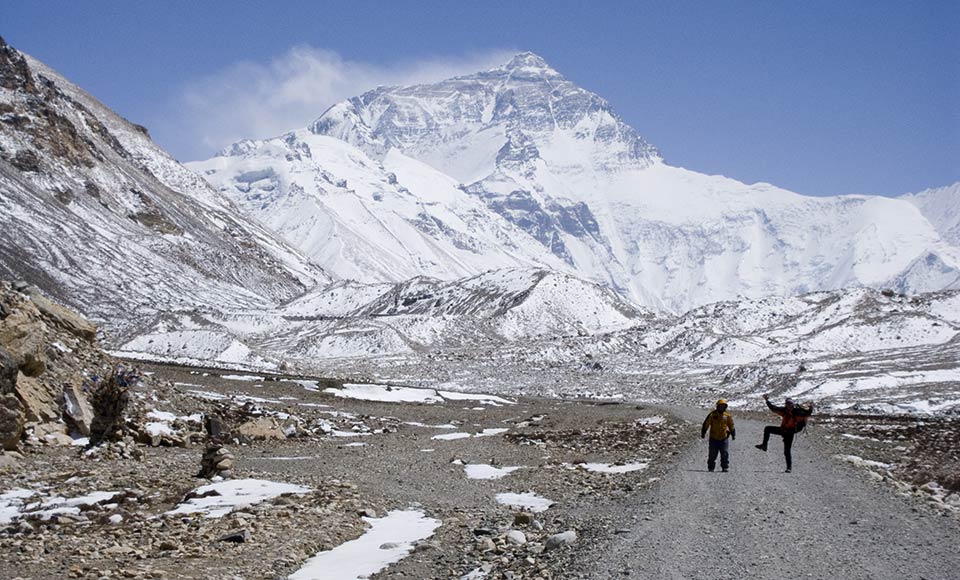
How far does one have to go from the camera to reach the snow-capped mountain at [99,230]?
132m

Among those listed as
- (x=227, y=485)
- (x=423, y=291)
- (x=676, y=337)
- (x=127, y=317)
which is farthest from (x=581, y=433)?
(x=423, y=291)

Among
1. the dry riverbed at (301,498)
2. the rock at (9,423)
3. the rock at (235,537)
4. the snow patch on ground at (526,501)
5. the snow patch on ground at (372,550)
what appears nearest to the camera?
the snow patch on ground at (372,550)

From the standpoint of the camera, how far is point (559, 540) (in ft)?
38.3

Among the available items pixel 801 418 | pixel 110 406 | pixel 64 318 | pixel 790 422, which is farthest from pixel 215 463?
pixel 64 318

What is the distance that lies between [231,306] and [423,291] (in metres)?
37.0

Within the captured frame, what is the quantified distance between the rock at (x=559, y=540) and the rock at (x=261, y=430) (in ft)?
58.1

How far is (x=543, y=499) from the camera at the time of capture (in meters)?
17.0

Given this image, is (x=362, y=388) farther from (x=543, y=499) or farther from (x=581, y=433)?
(x=543, y=499)

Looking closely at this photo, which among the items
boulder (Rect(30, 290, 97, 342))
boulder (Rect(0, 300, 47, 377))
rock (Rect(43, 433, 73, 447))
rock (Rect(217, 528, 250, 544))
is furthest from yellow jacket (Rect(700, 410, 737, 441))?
boulder (Rect(30, 290, 97, 342))

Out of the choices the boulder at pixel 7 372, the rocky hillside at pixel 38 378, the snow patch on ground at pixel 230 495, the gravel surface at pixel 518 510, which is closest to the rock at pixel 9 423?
the rocky hillside at pixel 38 378

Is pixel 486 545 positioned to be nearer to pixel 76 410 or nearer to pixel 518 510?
pixel 518 510

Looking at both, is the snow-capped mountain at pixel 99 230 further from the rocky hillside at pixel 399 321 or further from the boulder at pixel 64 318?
the boulder at pixel 64 318

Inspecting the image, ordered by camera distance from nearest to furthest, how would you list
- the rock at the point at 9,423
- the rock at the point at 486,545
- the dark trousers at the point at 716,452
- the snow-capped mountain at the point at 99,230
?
the rock at the point at 486,545
the rock at the point at 9,423
the dark trousers at the point at 716,452
the snow-capped mountain at the point at 99,230

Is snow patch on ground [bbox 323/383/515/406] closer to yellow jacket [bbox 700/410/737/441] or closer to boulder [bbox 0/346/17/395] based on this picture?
boulder [bbox 0/346/17/395]
